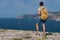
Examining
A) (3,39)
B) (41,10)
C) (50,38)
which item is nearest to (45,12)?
(41,10)

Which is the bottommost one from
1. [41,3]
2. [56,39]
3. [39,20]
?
[56,39]

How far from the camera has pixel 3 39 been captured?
16.3 metres

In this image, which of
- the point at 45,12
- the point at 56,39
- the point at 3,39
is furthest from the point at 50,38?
the point at 3,39

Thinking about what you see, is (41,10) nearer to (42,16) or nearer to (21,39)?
(42,16)

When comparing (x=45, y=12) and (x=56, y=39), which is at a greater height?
(x=45, y=12)

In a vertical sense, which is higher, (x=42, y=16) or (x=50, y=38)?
(x=42, y=16)

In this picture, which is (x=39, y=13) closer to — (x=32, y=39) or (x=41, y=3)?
(x=41, y=3)

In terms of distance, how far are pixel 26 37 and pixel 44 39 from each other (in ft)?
4.93

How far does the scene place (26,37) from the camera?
1700 cm

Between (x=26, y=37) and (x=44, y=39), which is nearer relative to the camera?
(x=44, y=39)

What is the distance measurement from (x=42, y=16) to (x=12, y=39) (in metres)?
2.27

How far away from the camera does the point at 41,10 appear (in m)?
16.5

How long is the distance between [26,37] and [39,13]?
1.73 m

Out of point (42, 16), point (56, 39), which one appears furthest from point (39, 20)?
point (56, 39)
